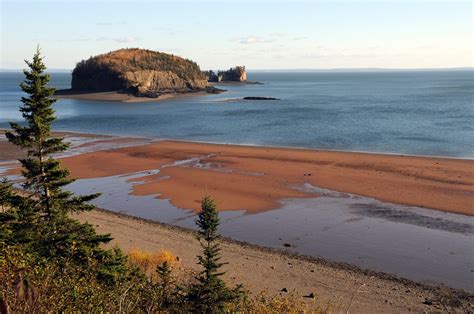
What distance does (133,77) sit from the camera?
14488cm

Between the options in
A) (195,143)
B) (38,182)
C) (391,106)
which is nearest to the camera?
(38,182)

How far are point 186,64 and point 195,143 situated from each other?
11510 cm

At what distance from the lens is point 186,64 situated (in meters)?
172

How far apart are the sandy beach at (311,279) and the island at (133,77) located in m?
116

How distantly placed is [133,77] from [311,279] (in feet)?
435

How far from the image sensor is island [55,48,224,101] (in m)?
144

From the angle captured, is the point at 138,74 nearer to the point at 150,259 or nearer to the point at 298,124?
the point at 298,124

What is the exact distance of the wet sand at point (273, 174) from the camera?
34.3 m

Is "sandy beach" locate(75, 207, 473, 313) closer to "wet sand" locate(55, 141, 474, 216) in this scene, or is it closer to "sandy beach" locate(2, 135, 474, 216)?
"sandy beach" locate(2, 135, 474, 216)

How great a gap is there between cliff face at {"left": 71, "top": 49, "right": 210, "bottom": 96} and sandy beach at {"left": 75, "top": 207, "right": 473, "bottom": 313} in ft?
395

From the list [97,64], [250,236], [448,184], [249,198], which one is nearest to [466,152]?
[448,184]

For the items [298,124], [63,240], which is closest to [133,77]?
[298,124]

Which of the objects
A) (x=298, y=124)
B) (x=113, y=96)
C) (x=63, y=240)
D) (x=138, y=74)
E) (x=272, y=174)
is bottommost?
(x=272, y=174)

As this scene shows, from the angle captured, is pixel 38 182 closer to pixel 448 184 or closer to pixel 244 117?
pixel 448 184
